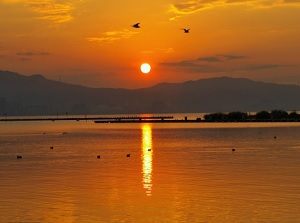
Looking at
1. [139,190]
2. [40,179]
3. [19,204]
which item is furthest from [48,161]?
[19,204]

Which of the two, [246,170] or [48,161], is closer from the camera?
[246,170]

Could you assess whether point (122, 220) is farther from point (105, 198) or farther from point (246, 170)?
point (246, 170)

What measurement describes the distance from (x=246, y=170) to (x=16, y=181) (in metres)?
19.7

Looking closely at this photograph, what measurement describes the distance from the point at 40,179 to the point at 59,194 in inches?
→ 386

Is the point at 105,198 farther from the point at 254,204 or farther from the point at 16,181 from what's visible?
the point at 16,181

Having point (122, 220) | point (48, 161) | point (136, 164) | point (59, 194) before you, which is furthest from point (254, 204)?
point (48, 161)

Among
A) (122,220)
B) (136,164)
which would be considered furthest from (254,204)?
(136,164)

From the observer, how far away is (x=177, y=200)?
35.4 metres

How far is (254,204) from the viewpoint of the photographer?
3334cm

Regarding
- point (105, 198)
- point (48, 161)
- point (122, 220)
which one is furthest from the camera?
point (48, 161)

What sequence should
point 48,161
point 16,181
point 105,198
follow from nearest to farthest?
1. point 105,198
2. point 16,181
3. point 48,161

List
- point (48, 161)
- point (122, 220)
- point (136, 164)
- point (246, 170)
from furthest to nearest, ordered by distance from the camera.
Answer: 1. point (48, 161)
2. point (136, 164)
3. point (246, 170)
4. point (122, 220)

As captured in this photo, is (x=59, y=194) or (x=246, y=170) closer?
(x=59, y=194)

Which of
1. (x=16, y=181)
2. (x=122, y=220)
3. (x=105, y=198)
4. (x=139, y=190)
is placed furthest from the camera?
(x=16, y=181)
